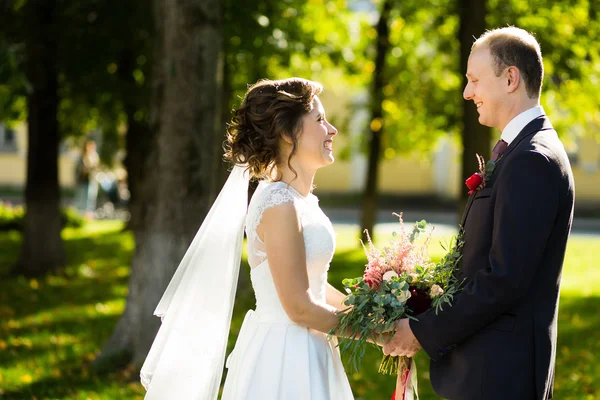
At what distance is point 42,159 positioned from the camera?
516 inches

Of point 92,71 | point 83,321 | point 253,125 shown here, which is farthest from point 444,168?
point 253,125

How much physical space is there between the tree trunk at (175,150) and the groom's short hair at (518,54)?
A: 4339 millimetres

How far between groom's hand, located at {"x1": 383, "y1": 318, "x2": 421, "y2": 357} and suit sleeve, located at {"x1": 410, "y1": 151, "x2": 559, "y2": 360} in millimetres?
353

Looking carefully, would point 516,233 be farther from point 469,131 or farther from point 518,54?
point 469,131

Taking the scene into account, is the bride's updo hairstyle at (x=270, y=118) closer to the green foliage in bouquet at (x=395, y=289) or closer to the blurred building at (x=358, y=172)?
the green foliage in bouquet at (x=395, y=289)

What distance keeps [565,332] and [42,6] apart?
9171 mm

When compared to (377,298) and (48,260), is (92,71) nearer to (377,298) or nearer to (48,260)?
(48,260)

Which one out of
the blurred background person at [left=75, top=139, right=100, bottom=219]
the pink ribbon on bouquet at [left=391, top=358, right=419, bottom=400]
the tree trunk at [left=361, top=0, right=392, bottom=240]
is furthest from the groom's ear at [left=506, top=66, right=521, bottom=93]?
the blurred background person at [left=75, top=139, right=100, bottom=219]

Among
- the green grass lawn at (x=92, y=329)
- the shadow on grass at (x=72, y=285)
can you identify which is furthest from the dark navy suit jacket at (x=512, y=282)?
the shadow on grass at (x=72, y=285)

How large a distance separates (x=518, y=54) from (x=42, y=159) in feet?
36.1

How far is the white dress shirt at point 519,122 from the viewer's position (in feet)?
11.2

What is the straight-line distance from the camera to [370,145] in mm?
17906

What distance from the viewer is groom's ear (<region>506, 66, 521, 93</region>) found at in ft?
11.0

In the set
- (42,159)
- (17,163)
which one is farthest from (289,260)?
(17,163)
